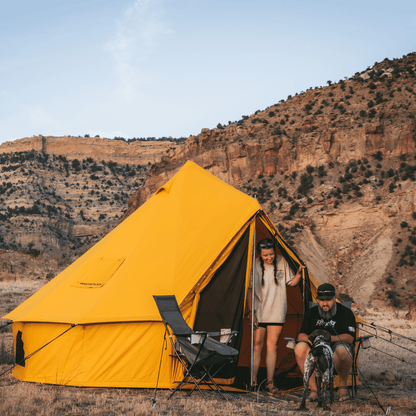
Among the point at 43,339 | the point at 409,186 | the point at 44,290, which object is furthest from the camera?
the point at 409,186

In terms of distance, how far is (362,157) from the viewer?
134 feet

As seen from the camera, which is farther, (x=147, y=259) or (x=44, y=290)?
(x=44, y=290)

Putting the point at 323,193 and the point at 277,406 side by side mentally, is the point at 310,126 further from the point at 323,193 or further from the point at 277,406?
the point at 277,406

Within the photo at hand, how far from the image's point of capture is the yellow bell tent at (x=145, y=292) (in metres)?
6.27

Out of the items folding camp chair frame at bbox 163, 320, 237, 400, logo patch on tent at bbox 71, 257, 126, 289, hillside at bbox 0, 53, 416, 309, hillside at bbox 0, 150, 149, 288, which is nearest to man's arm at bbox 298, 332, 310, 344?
folding camp chair frame at bbox 163, 320, 237, 400

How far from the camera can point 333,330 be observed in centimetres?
576

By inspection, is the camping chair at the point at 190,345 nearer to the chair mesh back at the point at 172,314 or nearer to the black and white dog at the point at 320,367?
the chair mesh back at the point at 172,314

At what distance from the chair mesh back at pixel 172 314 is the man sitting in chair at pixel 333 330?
1.40 m

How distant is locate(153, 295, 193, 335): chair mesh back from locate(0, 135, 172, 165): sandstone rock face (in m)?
78.6

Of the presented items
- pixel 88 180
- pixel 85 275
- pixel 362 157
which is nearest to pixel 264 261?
pixel 85 275

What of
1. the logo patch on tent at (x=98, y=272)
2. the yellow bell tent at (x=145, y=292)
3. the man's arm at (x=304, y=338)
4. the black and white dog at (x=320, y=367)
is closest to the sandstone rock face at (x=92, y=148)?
the yellow bell tent at (x=145, y=292)

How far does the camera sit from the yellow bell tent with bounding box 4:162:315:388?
627 cm

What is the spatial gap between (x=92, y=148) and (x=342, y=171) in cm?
5728

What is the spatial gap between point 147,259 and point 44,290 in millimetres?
2288
